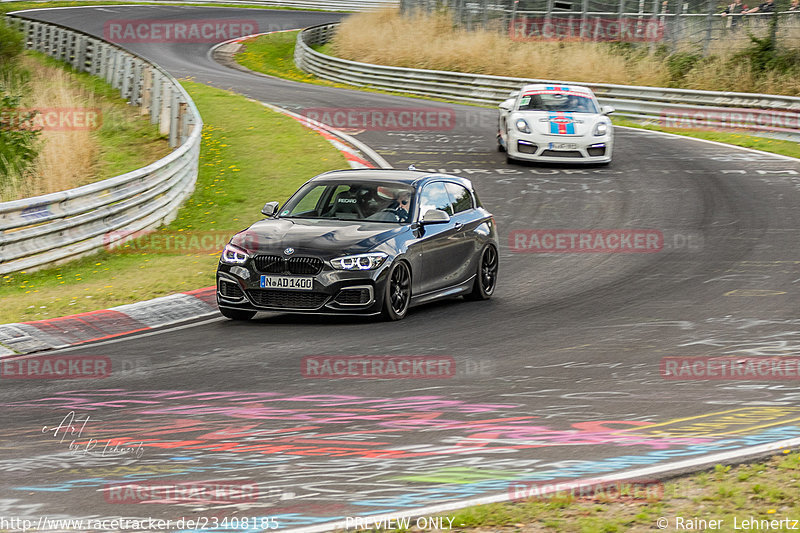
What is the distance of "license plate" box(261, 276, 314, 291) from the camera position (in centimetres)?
1045

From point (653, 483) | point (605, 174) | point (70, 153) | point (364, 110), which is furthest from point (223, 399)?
point (364, 110)

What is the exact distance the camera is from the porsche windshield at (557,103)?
22.3 metres

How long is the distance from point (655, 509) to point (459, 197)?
7.83m

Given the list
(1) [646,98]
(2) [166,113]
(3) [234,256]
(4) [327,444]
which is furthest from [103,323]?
(1) [646,98]

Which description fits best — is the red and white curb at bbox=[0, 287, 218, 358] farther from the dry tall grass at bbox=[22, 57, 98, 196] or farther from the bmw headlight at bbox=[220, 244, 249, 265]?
the dry tall grass at bbox=[22, 57, 98, 196]

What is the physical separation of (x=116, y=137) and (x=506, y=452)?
17268 mm

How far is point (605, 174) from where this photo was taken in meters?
21.5

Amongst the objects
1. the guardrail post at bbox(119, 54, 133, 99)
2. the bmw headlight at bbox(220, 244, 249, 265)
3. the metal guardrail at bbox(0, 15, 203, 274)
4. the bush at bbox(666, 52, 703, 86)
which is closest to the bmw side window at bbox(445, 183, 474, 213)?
the bmw headlight at bbox(220, 244, 249, 265)

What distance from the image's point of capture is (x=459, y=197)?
498 inches

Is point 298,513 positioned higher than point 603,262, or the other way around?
point 298,513

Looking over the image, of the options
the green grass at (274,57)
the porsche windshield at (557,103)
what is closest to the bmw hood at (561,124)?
the porsche windshield at (557,103)

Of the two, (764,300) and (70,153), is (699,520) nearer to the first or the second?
(764,300)

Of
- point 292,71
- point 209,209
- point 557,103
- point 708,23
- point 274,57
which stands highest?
point 708,23

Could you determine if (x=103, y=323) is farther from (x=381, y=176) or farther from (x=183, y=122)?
(x=183, y=122)
